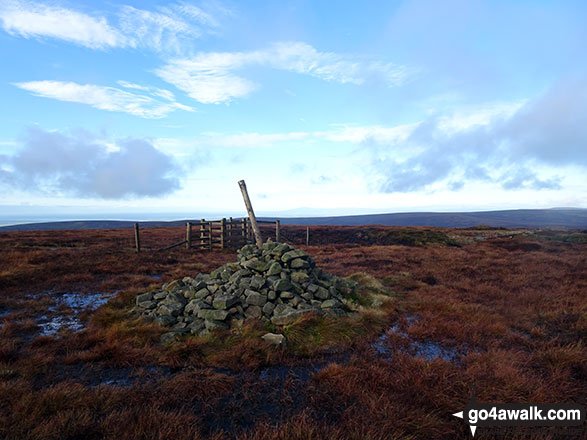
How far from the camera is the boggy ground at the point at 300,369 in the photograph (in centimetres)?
381

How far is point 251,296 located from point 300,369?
276 cm

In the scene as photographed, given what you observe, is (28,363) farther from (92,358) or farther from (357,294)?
(357,294)

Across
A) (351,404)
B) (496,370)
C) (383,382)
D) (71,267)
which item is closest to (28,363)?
(351,404)

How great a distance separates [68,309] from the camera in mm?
9391

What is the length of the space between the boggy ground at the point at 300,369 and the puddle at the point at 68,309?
71mm

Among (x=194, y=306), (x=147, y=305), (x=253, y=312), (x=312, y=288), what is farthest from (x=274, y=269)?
(x=147, y=305)

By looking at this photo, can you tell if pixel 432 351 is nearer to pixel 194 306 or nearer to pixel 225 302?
pixel 225 302

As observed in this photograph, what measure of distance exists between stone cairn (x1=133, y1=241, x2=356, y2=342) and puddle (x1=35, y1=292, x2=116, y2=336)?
1751 mm

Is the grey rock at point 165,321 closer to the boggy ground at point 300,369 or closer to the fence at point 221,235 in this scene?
the boggy ground at point 300,369

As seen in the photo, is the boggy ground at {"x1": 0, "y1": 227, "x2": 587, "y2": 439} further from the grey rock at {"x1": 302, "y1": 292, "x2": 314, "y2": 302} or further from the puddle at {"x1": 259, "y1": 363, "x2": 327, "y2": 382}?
the grey rock at {"x1": 302, "y1": 292, "x2": 314, "y2": 302}

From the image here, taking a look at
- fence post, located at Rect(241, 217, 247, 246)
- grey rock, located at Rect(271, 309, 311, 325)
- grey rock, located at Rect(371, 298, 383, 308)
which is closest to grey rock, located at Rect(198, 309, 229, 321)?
grey rock, located at Rect(271, 309, 311, 325)

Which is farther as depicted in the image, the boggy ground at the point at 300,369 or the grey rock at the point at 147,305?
the grey rock at the point at 147,305

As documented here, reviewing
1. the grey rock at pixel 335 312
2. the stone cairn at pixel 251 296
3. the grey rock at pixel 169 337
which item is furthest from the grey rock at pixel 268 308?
the grey rock at pixel 169 337

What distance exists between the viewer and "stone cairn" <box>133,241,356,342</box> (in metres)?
7.52
